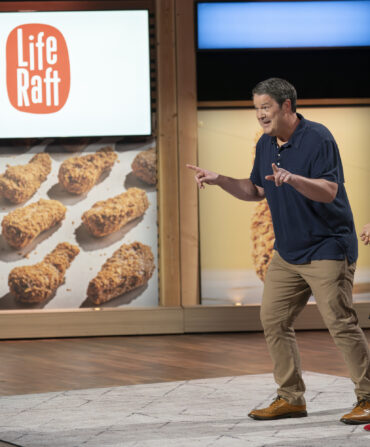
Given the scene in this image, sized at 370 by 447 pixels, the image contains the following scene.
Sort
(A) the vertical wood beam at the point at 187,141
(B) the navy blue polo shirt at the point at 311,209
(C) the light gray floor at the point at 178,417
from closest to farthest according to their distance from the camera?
1. (C) the light gray floor at the point at 178,417
2. (B) the navy blue polo shirt at the point at 311,209
3. (A) the vertical wood beam at the point at 187,141

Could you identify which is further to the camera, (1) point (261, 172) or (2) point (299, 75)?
(2) point (299, 75)

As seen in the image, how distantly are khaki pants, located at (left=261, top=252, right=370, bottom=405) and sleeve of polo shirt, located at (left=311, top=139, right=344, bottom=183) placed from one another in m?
0.43

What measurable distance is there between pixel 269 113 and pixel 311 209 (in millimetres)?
520

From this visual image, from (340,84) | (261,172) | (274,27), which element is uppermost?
(274,27)

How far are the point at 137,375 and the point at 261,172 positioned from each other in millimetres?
2168

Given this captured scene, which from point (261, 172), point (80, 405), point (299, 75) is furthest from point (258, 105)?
point (299, 75)

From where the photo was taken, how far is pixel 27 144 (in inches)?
326

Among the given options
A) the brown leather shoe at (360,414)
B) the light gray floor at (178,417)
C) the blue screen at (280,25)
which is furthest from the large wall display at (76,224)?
the brown leather shoe at (360,414)

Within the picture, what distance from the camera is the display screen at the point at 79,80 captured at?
26.8ft

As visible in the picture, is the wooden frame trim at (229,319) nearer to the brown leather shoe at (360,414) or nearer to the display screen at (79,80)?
the display screen at (79,80)

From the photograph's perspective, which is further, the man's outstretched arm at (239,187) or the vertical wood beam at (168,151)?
the vertical wood beam at (168,151)

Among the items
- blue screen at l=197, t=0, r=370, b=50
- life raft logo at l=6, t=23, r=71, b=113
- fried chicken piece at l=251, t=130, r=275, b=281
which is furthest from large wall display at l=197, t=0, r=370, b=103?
life raft logo at l=6, t=23, r=71, b=113

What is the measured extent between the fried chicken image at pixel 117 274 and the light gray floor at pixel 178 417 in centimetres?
277

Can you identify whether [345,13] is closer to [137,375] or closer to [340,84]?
[340,84]
